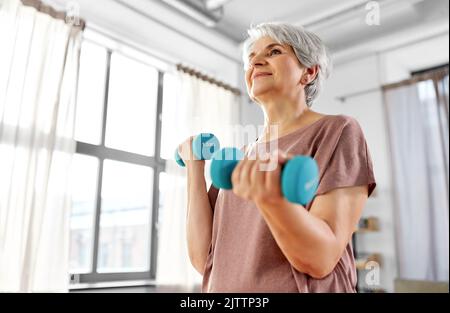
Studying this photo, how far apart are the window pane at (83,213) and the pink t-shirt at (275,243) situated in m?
1.90

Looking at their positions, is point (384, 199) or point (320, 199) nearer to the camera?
point (320, 199)

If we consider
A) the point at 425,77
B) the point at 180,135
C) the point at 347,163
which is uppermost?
the point at 425,77

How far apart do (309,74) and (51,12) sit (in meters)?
1.99

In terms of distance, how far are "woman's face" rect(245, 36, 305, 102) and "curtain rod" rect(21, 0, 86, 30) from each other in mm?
1929

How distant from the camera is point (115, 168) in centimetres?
250

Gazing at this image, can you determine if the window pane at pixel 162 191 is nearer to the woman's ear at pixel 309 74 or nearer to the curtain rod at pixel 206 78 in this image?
the curtain rod at pixel 206 78

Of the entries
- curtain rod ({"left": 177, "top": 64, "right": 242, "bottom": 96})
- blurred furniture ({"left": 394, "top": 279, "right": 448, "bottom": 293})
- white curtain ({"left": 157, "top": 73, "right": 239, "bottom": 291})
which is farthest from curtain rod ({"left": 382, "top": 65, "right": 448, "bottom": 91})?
blurred furniture ({"left": 394, "top": 279, "right": 448, "bottom": 293})

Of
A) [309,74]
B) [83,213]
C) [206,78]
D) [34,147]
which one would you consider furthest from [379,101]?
[309,74]

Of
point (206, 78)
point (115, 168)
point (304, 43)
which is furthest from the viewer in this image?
point (206, 78)

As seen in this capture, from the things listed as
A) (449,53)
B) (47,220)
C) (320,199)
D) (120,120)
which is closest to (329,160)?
(320,199)

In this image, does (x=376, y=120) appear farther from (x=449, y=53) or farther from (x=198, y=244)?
(x=198, y=244)

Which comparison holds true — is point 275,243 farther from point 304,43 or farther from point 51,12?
point 51,12

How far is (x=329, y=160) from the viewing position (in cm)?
52
